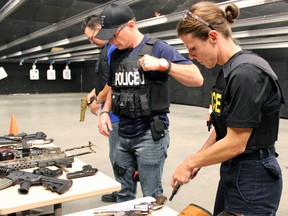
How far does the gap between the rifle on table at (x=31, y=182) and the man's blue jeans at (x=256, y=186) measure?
0.67 m

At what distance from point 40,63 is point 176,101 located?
8.50 metres

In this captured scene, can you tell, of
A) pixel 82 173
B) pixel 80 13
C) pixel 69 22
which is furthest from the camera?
pixel 69 22

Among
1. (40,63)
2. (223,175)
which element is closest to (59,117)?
(223,175)

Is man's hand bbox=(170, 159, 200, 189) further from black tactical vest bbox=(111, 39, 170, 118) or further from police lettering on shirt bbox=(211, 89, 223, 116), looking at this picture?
black tactical vest bbox=(111, 39, 170, 118)

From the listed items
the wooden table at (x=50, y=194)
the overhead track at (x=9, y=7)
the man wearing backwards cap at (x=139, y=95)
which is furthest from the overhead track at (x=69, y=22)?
the wooden table at (x=50, y=194)

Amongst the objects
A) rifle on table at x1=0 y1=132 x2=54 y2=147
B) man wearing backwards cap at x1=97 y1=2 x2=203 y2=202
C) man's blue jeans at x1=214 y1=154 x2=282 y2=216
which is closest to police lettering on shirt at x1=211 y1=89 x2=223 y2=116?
man's blue jeans at x1=214 y1=154 x2=282 y2=216

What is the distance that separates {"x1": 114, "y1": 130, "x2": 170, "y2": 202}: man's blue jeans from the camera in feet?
5.18

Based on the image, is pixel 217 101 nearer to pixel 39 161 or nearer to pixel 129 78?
pixel 129 78

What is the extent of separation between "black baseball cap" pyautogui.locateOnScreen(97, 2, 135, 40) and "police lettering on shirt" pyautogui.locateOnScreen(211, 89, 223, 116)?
0.62 m

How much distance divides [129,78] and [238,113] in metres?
0.76

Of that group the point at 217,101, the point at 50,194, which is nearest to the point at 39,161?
the point at 50,194

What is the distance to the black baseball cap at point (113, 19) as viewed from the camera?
1493 millimetres

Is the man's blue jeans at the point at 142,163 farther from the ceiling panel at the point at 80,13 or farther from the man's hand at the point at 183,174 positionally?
the ceiling panel at the point at 80,13

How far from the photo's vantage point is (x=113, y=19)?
149cm
